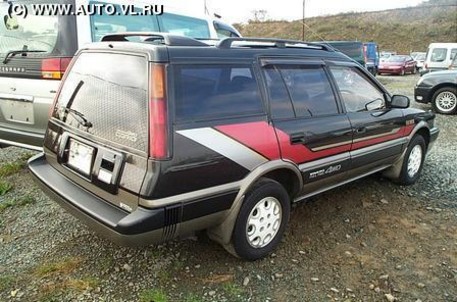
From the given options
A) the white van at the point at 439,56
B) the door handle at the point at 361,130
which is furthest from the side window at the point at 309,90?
the white van at the point at 439,56

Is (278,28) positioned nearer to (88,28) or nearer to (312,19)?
(312,19)

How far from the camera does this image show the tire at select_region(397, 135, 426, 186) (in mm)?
4512

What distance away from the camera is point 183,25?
590 cm

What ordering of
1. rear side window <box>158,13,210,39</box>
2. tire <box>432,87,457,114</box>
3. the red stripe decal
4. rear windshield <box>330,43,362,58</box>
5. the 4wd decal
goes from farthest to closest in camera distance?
rear windshield <box>330,43,362,58</box> < tire <box>432,87,457,114</box> < rear side window <box>158,13,210,39</box> < the 4wd decal < the red stripe decal

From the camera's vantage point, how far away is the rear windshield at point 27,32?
3973mm

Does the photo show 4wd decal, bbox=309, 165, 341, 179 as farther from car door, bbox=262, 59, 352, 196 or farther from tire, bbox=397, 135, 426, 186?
tire, bbox=397, 135, 426, 186

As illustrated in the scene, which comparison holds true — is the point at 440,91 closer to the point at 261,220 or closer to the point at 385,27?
the point at 261,220

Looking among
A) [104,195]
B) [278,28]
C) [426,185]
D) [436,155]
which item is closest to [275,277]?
[104,195]

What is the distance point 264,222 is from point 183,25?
3881 mm

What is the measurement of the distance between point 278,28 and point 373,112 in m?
52.8

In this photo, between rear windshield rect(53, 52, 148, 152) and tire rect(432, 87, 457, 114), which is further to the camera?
tire rect(432, 87, 457, 114)

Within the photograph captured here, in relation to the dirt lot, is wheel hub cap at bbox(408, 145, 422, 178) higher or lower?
higher

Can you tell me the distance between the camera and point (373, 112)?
394 centimetres

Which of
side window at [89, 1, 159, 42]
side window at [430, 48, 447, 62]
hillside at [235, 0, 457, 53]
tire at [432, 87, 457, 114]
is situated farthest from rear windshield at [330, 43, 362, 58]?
hillside at [235, 0, 457, 53]
